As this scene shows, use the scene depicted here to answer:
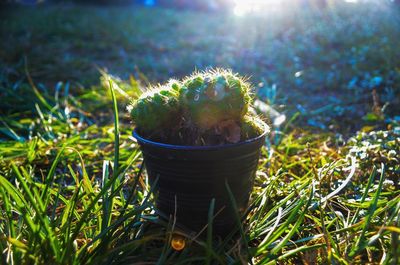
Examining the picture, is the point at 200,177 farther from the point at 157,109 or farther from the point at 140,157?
the point at 140,157

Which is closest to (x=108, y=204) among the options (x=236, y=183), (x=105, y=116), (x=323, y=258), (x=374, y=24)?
(x=236, y=183)

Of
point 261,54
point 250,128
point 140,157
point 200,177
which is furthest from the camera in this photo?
point 261,54

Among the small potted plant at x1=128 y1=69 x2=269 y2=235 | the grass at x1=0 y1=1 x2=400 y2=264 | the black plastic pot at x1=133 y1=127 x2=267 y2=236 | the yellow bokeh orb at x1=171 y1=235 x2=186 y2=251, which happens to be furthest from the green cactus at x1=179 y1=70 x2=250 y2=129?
the yellow bokeh orb at x1=171 y1=235 x2=186 y2=251

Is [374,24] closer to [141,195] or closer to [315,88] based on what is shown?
[315,88]

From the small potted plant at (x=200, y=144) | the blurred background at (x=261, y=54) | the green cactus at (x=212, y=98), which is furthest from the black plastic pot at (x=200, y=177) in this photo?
the blurred background at (x=261, y=54)

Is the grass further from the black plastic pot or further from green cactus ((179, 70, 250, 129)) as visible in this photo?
green cactus ((179, 70, 250, 129))

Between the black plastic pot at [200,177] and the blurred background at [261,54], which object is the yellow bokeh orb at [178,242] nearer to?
the black plastic pot at [200,177]

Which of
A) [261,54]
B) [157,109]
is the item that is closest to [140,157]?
→ [157,109]

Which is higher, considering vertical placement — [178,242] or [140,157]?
[178,242]
